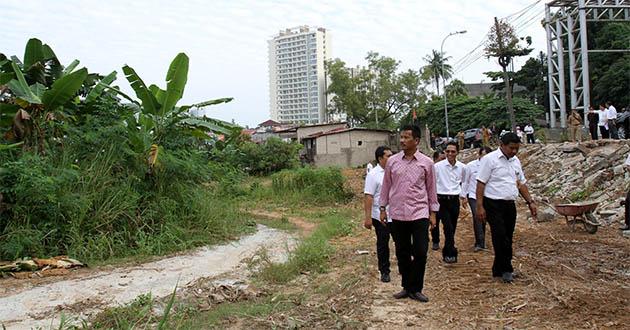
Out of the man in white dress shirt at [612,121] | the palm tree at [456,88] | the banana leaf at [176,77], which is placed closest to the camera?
the banana leaf at [176,77]

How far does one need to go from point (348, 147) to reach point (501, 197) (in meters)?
29.4

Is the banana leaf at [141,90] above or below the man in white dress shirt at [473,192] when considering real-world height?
above

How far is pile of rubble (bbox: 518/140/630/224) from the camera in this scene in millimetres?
12023

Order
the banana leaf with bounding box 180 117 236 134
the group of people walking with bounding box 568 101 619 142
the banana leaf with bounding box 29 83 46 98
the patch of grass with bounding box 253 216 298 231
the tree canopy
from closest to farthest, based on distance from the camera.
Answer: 1. the banana leaf with bounding box 29 83 46 98
2. the banana leaf with bounding box 180 117 236 134
3. the patch of grass with bounding box 253 216 298 231
4. the group of people walking with bounding box 568 101 619 142
5. the tree canopy

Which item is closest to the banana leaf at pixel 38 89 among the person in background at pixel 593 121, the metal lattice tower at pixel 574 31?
the person in background at pixel 593 121

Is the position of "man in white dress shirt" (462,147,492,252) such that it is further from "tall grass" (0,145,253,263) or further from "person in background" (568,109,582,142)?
"person in background" (568,109,582,142)

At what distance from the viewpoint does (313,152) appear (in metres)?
36.8

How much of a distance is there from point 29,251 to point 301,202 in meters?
10.0

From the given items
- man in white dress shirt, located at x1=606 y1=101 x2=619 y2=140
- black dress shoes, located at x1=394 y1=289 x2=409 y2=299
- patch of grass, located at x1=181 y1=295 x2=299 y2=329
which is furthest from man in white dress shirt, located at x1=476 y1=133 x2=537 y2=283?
man in white dress shirt, located at x1=606 y1=101 x2=619 y2=140

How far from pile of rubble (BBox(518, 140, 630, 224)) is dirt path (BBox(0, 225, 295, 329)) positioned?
754 cm

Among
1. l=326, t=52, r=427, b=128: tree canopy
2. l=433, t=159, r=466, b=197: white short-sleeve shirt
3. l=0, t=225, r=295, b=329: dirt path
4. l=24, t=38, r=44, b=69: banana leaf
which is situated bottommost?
l=0, t=225, r=295, b=329: dirt path

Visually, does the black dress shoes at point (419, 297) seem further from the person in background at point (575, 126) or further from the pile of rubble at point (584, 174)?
the person in background at point (575, 126)

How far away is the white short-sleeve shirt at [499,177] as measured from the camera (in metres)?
5.94

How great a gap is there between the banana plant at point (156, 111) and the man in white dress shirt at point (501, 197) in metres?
6.33
